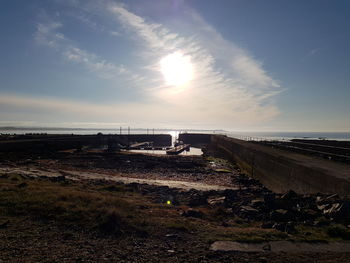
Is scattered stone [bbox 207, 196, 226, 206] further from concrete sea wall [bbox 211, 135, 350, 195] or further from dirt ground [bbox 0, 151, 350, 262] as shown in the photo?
concrete sea wall [bbox 211, 135, 350, 195]

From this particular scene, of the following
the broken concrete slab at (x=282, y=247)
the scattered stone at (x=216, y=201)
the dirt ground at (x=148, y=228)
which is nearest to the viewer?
the dirt ground at (x=148, y=228)

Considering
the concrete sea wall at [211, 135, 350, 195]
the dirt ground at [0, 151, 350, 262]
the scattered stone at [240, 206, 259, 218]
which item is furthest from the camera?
→ the concrete sea wall at [211, 135, 350, 195]

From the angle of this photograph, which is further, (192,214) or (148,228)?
(192,214)

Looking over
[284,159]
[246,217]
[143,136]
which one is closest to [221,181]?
[284,159]

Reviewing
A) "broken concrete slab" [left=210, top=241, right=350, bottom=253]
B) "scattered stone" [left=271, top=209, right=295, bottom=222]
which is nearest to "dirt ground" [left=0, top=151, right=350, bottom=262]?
"scattered stone" [left=271, top=209, right=295, bottom=222]

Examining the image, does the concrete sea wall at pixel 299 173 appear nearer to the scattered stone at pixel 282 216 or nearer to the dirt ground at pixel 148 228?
the dirt ground at pixel 148 228

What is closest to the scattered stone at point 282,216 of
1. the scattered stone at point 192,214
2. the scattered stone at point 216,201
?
the scattered stone at point 192,214

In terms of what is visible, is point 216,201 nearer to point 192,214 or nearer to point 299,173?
point 192,214

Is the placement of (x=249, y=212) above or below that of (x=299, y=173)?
below

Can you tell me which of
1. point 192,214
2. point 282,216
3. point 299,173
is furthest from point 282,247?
point 299,173

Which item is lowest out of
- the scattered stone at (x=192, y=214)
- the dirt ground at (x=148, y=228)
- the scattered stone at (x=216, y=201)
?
the scattered stone at (x=216, y=201)

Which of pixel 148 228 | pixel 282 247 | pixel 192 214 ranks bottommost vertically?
pixel 192 214

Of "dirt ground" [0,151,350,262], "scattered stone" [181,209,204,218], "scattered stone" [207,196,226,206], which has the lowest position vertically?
"scattered stone" [207,196,226,206]

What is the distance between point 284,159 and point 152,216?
10.8m
